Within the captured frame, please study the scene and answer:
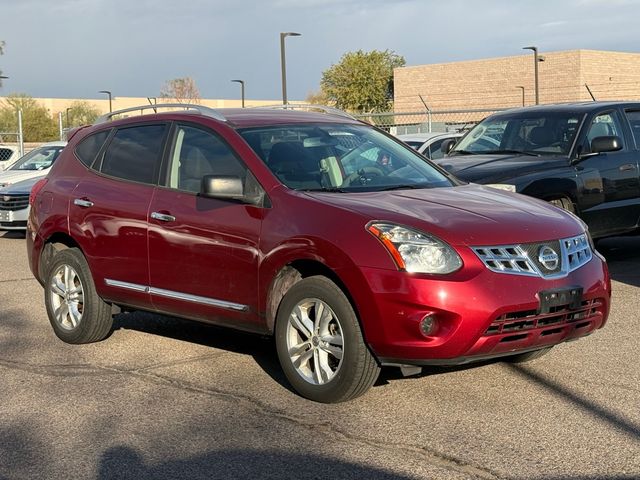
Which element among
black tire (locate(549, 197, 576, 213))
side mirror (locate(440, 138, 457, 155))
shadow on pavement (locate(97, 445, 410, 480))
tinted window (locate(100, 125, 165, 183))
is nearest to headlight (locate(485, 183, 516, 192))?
black tire (locate(549, 197, 576, 213))

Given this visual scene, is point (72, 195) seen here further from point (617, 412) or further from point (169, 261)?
point (617, 412)

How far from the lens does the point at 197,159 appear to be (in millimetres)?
6836

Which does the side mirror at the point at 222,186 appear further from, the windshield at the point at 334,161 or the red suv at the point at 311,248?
the windshield at the point at 334,161

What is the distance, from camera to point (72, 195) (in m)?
7.62

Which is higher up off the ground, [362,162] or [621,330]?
[362,162]

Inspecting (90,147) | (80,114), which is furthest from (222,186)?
(80,114)

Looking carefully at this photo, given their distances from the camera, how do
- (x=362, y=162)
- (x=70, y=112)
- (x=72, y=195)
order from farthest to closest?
1. (x=70, y=112)
2. (x=72, y=195)
3. (x=362, y=162)

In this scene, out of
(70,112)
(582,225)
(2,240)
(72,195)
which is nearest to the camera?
(582,225)

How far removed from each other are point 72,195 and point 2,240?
980 cm

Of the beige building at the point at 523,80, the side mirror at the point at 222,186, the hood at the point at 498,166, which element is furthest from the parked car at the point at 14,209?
the beige building at the point at 523,80

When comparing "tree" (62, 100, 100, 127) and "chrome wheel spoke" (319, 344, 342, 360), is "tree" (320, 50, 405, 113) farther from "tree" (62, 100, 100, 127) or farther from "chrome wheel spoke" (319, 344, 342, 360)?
"chrome wheel spoke" (319, 344, 342, 360)

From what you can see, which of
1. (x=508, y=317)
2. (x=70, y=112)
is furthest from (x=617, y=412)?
(x=70, y=112)

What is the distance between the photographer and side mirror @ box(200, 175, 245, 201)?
20.2 ft

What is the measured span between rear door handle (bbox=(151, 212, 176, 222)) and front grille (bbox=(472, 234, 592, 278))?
2.24 metres
